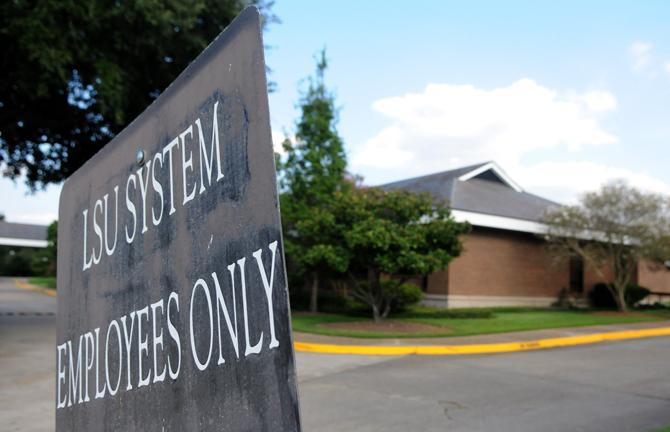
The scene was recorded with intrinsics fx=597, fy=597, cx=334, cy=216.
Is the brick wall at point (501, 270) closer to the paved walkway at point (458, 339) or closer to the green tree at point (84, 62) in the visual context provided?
the paved walkway at point (458, 339)

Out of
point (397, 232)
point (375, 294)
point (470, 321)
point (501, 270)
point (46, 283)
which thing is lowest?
point (46, 283)

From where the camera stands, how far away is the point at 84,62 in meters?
12.3

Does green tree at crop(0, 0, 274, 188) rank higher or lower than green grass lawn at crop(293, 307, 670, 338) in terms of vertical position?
higher

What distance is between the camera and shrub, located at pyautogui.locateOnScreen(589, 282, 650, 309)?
990 inches

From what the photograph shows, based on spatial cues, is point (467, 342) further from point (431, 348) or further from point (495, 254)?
point (495, 254)

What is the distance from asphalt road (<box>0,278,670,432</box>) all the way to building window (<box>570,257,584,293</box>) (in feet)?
49.4

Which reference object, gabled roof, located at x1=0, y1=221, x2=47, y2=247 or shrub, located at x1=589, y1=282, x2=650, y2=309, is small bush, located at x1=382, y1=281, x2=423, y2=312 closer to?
shrub, located at x1=589, y1=282, x2=650, y2=309

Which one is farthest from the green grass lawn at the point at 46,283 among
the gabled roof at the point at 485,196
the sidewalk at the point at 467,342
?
the sidewalk at the point at 467,342

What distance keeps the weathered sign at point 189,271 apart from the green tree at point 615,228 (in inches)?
840

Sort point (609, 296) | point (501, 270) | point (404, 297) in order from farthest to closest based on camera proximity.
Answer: point (609, 296)
point (501, 270)
point (404, 297)

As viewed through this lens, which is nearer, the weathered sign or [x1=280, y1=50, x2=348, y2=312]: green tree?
the weathered sign

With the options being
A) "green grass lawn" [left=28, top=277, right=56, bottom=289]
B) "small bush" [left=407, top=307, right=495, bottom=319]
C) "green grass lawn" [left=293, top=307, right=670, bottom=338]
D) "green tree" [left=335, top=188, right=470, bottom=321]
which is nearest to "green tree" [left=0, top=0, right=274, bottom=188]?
"green tree" [left=335, top=188, right=470, bottom=321]

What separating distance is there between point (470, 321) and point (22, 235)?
61757mm

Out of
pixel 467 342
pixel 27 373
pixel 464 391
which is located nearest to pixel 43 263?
pixel 27 373
